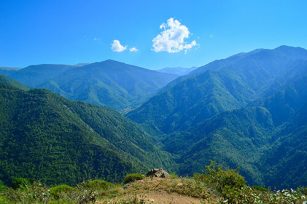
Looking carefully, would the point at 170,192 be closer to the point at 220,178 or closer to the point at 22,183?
the point at 220,178

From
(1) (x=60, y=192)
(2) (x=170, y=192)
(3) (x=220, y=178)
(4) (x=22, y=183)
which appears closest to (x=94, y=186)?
(1) (x=60, y=192)

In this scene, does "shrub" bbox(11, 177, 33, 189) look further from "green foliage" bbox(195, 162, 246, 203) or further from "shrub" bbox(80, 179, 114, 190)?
"green foliage" bbox(195, 162, 246, 203)

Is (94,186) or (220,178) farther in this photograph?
(94,186)

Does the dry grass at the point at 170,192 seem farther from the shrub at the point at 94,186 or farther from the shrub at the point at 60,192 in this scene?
the shrub at the point at 60,192

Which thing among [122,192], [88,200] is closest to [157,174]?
[122,192]

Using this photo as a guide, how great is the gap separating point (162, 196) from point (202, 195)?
2359 millimetres

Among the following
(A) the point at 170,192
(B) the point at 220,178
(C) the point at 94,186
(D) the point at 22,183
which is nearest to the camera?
(A) the point at 170,192

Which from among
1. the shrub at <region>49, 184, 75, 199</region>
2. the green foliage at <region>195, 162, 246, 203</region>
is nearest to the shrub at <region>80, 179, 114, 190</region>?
the shrub at <region>49, 184, 75, 199</region>

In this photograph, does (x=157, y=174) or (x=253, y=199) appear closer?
(x=253, y=199)

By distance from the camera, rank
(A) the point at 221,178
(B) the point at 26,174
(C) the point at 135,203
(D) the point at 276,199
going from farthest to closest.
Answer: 1. (B) the point at 26,174
2. (A) the point at 221,178
3. (C) the point at 135,203
4. (D) the point at 276,199

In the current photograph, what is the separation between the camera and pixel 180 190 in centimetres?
2439

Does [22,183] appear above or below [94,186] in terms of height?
above

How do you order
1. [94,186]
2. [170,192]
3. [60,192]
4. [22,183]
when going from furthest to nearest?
[94,186] < [60,192] < [22,183] < [170,192]

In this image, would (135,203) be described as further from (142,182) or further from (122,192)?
(142,182)
